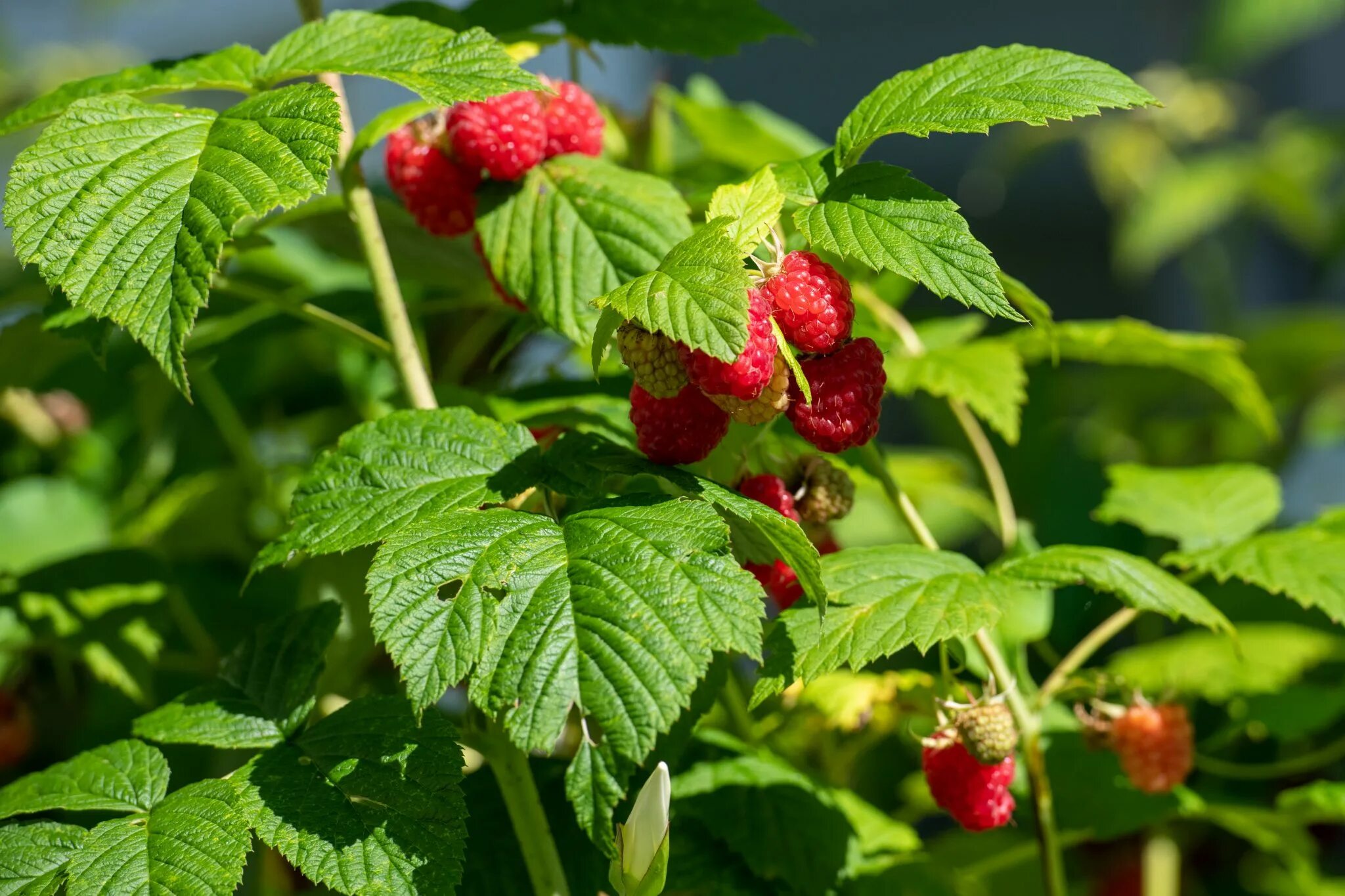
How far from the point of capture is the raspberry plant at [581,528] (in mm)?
542

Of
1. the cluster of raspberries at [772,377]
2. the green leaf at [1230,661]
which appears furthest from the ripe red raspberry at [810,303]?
the green leaf at [1230,661]

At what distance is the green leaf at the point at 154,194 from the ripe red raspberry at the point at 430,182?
14 centimetres

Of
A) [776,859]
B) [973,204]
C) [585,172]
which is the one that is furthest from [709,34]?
[973,204]

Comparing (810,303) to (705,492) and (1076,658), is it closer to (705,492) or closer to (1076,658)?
(705,492)

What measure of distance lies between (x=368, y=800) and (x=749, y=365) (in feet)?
0.93

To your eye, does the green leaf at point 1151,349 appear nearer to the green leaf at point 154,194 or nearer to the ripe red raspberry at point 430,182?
the ripe red raspberry at point 430,182

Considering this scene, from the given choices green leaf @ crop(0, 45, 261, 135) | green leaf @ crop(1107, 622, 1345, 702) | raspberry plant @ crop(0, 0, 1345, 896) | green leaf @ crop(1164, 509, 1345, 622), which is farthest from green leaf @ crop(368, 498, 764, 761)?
green leaf @ crop(1107, 622, 1345, 702)

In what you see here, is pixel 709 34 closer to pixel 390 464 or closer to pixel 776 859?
pixel 390 464

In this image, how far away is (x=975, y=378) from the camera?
0.88 meters

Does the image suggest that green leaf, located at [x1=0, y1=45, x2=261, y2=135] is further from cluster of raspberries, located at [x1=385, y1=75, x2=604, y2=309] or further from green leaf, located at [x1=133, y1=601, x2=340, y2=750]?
green leaf, located at [x1=133, y1=601, x2=340, y2=750]

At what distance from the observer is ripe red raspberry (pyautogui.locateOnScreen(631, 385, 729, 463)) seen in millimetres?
598

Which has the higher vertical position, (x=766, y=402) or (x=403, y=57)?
(x=403, y=57)

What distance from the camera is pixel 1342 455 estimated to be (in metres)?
1.73

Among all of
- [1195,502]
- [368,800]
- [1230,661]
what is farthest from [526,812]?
[1230,661]
